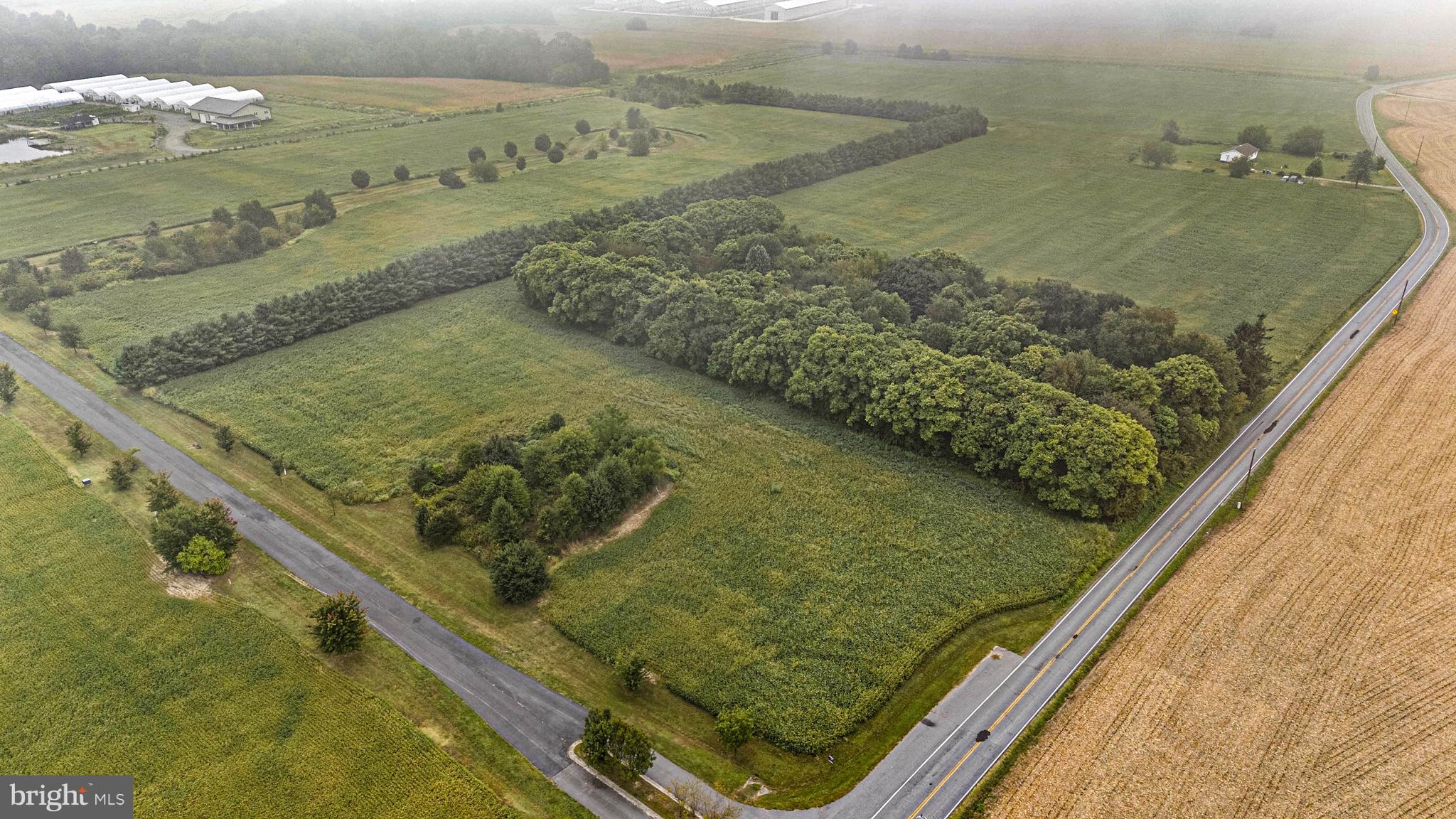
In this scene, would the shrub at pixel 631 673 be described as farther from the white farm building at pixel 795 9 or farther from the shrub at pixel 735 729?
the white farm building at pixel 795 9

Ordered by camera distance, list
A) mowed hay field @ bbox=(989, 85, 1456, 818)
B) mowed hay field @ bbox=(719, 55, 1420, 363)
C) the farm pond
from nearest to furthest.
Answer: mowed hay field @ bbox=(989, 85, 1456, 818), mowed hay field @ bbox=(719, 55, 1420, 363), the farm pond

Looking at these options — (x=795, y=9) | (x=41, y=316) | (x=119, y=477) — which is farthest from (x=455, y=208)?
(x=795, y=9)

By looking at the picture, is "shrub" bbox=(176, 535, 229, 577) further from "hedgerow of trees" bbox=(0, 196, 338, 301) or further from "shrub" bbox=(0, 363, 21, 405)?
"hedgerow of trees" bbox=(0, 196, 338, 301)

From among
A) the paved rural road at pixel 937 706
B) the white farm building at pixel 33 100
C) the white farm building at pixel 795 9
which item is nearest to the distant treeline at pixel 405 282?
the paved rural road at pixel 937 706

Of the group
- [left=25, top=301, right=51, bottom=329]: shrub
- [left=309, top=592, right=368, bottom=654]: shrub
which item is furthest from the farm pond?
[left=309, top=592, right=368, bottom=654]: shrub

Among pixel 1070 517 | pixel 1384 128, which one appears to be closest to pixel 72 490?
pixel 1070 517
